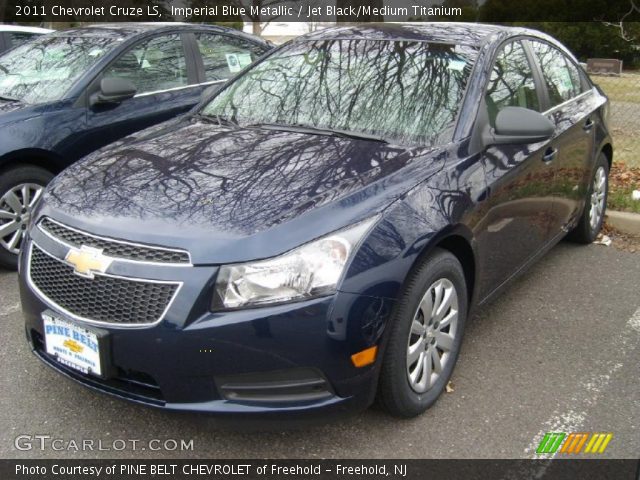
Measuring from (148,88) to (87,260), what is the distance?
316 cm

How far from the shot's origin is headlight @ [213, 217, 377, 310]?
7.57 feet

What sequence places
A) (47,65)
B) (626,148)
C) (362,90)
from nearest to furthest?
(362,90), (47,65), (626,148)

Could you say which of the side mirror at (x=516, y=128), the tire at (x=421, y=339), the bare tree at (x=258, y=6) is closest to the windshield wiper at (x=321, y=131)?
the side mirror at (x=516, y=128)

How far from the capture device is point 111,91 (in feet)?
15.6

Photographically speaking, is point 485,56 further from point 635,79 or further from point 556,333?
point 635,79

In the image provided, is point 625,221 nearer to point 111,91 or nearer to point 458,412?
point 458,412

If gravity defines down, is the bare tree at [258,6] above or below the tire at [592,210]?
above

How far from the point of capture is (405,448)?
2.70m

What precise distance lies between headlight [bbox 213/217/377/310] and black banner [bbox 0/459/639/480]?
28.5 inches

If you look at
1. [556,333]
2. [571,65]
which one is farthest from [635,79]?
[556,333]

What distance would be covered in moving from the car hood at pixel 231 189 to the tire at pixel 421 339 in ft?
1.20

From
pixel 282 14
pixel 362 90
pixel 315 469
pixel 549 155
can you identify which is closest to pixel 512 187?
pixel 549 155

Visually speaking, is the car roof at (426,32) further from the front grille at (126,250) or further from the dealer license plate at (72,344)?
the dealer license plate at (72,344)

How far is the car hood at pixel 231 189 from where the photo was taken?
7.82ft
